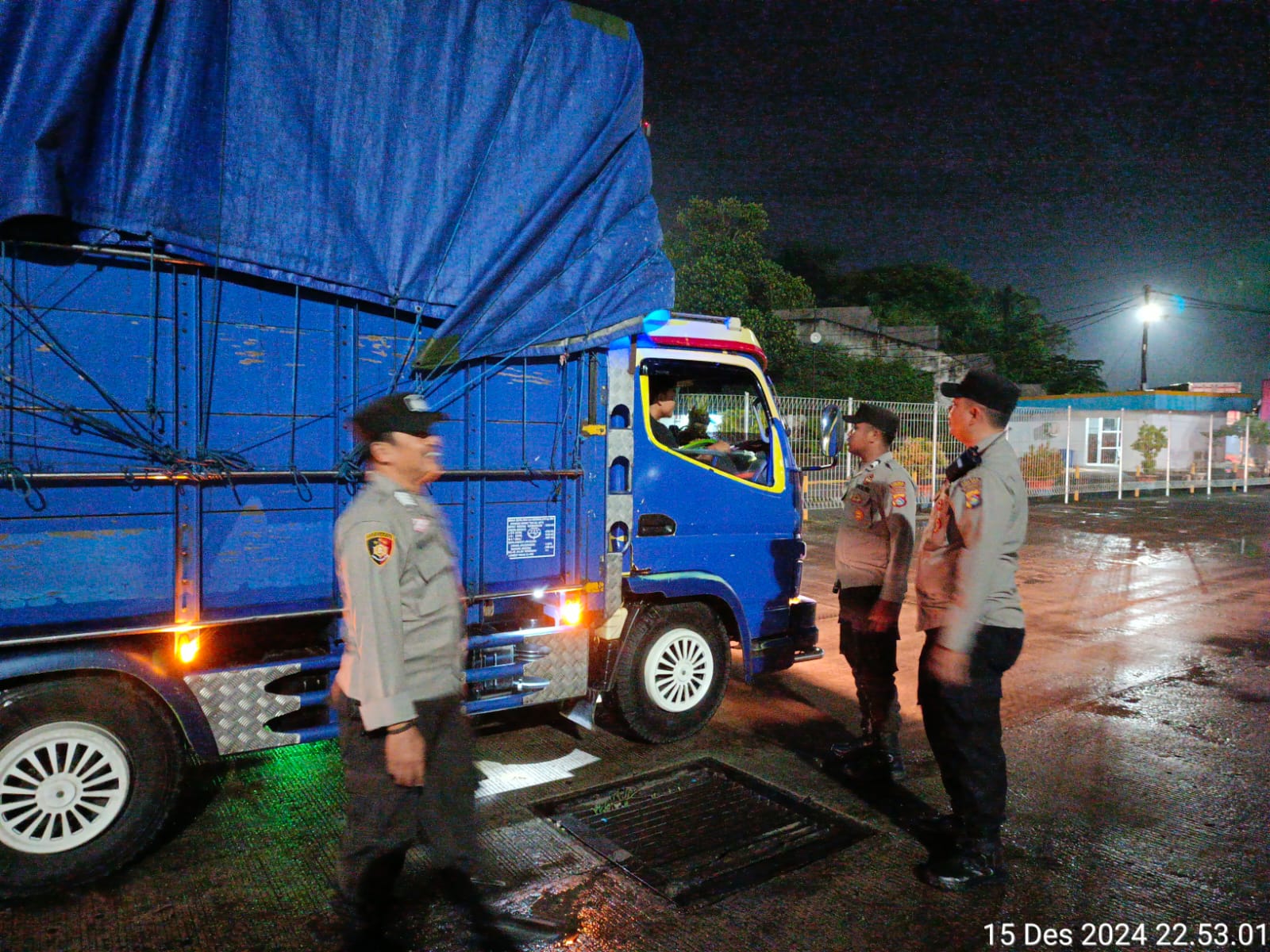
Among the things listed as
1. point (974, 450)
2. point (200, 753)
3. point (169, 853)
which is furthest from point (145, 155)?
point (974, 450)

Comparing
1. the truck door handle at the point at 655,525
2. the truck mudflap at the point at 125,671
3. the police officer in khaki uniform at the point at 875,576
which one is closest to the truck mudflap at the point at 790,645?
the police officer in khaki uniform at the point at 875,576

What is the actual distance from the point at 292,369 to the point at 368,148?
1.07m

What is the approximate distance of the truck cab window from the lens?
5035 millimetres

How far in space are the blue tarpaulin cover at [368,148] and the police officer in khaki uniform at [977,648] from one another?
1897 mm

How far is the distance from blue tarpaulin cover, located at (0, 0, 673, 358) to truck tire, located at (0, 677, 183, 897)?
1.77 m

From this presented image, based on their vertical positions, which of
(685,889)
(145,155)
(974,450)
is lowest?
(685,889)

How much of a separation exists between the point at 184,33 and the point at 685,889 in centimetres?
393

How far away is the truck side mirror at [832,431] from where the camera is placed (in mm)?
5051

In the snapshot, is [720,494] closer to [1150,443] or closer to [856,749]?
[856,749]

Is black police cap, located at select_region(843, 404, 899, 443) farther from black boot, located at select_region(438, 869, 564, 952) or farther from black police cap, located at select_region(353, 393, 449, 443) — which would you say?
black boot, located at select_region(438, 869, 564, 952)

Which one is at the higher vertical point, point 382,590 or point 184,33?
point 184,33

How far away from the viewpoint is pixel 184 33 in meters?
3.33

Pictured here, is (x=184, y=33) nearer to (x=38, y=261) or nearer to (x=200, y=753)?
(x=38, y=261)

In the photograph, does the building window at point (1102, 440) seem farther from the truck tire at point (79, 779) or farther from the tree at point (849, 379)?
Answer: the truck tire at point (79, 779)
